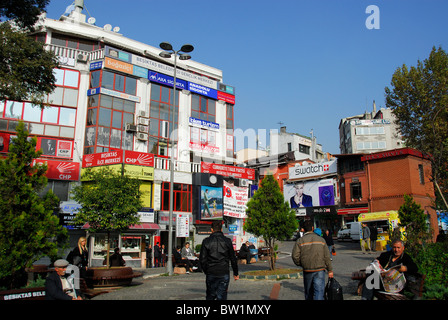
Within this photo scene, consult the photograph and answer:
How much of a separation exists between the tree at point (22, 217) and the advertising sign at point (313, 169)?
1575 inches

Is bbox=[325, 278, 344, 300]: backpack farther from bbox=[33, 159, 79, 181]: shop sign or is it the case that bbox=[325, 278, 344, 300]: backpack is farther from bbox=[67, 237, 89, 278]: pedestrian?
bbox=[33, 159, 79, 181]: shop sign

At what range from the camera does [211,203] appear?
3162cm

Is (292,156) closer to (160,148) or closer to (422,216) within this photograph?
(160,148)

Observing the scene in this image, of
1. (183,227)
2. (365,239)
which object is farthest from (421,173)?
(183,227)

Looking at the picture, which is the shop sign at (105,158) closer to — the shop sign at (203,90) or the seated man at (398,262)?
the shop sign at (203,90)

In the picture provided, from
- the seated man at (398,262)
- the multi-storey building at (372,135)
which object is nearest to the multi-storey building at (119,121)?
the seated man at (398,262)

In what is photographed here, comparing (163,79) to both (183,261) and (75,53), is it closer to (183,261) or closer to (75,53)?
(75,53)

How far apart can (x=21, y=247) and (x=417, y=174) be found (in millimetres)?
35780

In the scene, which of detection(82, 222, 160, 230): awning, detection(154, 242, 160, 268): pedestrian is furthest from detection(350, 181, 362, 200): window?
detection(154, 242, 160, 268): pedestrian

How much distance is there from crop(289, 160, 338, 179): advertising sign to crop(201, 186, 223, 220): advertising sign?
63.1ft

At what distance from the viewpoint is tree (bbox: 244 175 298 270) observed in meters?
14.9

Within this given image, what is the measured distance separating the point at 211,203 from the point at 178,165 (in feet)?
13.8
